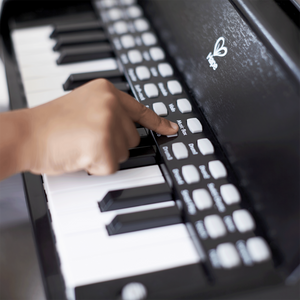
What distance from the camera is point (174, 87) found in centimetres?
85

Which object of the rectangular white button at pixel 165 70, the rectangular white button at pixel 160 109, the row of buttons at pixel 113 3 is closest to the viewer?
the rectangular white button at pixel 160 109

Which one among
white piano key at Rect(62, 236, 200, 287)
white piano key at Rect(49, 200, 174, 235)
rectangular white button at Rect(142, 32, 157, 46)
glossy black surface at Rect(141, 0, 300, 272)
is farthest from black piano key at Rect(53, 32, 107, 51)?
white piano key at Rect(62, 236, 200, 287)

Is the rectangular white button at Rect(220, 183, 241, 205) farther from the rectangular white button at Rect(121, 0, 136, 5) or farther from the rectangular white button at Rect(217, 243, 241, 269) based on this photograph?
the rectangular white button at Rect(121, 0, 136, 5)

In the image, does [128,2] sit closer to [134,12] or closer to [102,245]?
[134,12]

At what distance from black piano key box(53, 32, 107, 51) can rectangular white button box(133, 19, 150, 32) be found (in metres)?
0.11

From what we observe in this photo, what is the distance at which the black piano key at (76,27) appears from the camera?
1063 mm

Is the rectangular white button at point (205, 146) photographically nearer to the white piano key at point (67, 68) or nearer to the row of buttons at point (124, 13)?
the white piano key at point (67, 68)

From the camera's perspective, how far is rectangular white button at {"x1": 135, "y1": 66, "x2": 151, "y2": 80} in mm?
869

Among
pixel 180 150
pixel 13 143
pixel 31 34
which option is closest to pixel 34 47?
pixel 31 34

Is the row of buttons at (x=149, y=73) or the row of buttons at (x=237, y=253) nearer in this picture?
the row of buttons at (x=237, y=253)

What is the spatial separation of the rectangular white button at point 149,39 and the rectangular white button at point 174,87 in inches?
7.3

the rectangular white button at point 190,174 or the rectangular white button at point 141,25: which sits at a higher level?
the rectangular white button at point 141,25

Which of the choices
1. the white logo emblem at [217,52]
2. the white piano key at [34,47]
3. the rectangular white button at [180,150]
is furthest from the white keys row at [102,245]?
the white piano key at [34,47]

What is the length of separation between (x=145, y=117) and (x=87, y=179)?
19 cm
